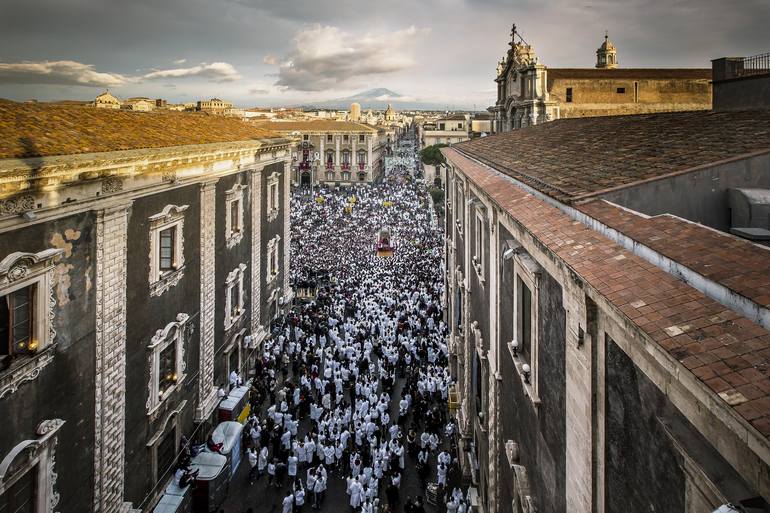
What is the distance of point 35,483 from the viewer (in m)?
8.98

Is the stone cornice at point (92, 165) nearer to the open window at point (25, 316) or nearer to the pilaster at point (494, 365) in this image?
the open window at point (25, 316)

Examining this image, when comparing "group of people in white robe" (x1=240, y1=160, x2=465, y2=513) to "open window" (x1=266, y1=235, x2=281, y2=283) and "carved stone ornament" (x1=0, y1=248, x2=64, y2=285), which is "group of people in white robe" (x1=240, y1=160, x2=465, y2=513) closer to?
"open window" (x1=266, y1=235, x2=281, y2=283)

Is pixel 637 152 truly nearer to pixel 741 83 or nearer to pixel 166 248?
pixel 741 83

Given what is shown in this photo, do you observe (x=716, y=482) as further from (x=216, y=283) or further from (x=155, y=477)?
(x=216, y=283)

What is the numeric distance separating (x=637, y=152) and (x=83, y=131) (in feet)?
39.0

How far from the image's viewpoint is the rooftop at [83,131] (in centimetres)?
990

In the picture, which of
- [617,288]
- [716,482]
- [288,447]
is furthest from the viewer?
[288,447]

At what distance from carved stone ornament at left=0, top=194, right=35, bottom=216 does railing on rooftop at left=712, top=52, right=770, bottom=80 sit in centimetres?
1626

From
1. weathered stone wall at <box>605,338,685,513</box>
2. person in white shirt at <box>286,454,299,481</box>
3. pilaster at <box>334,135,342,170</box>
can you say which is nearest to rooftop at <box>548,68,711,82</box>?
person in white shirt at <box>286,454,299,481</box>

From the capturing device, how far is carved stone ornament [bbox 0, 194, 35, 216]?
8.11 m

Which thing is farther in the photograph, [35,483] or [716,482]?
[35,483]

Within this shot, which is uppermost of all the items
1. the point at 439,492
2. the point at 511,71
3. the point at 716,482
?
the point at 511,71

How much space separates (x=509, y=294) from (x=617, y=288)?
514 centimetres

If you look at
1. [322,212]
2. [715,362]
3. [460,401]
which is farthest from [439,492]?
[322,212]
